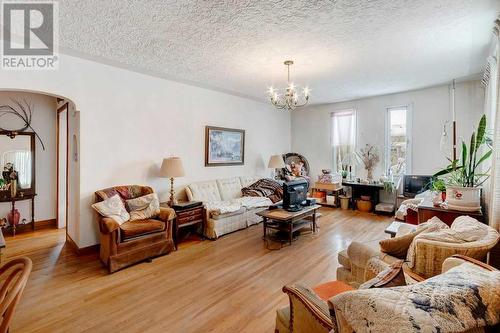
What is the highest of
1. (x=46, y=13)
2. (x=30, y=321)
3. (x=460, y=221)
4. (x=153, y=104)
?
(x=46, y=13)

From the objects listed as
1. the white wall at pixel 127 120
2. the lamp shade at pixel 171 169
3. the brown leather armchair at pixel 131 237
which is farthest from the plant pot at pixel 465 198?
the white wall at pixel 127 120

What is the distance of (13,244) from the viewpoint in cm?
386

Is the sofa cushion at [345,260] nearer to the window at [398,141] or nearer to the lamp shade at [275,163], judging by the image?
the lamp shade at [275,163]

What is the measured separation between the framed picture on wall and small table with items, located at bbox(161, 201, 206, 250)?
4.29 feet

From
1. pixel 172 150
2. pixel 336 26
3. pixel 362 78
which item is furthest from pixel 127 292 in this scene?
pixel 362 78

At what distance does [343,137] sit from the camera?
6.72 metres

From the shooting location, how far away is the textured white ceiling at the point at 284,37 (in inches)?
92.0

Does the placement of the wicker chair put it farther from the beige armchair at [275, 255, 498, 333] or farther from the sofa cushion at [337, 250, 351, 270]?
the sofa cushion at [337, 250, 351, 270]

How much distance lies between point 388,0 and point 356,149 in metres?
4.68

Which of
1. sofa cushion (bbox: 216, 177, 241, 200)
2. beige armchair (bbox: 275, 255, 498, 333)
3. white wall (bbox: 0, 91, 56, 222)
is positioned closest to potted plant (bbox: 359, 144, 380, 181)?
A: sofa cushion (bbox: 216, 177, 241, 200)

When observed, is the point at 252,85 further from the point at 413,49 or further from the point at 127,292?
the point at 127,292

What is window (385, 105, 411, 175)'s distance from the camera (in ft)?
18.7

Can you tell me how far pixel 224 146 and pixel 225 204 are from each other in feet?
5.01

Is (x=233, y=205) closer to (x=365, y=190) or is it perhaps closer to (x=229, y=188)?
(x=229, y=188)
